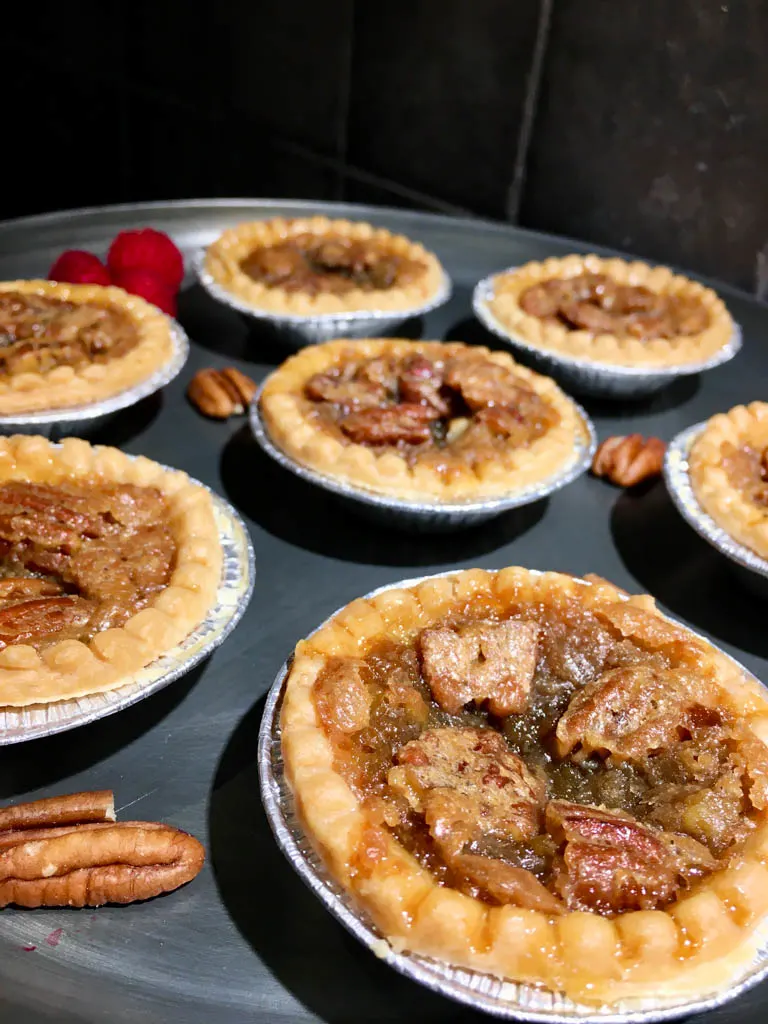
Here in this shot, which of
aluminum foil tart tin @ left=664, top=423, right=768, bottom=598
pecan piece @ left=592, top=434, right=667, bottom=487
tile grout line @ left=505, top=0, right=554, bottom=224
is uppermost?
tile grout line @ left=505, top=0, right=554, bottom=224

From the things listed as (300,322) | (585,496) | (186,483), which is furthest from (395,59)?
(186,483)

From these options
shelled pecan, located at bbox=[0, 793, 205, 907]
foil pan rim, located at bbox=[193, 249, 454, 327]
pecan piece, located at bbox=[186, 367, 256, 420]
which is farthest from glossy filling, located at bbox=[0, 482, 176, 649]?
foil pan rim, located at bbox=[193, 249, 454, 327]

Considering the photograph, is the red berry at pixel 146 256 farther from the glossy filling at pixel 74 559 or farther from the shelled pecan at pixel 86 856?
the shelled pecan at pixel 86 856

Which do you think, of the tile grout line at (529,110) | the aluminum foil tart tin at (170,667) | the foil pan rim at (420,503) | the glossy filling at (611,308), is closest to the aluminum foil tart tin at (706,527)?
the foil pan rim at (420,503)

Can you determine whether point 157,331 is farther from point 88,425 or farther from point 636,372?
point 636,372

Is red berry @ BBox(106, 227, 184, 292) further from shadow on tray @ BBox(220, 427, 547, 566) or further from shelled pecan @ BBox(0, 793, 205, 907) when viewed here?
shelled pecan @ BBox(0, 793, 205, 907)

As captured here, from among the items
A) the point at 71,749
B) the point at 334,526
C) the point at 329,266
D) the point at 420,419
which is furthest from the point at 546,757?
the point at 329,266

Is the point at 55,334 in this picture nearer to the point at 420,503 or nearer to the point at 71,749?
the point at 420,503
